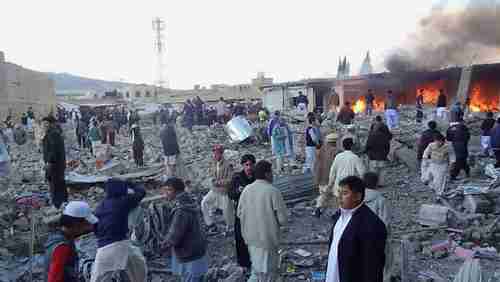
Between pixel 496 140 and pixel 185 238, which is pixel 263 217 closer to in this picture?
pixel 185 238

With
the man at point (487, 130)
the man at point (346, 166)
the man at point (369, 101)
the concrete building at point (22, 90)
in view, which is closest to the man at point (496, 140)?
the man at point (487, 130)

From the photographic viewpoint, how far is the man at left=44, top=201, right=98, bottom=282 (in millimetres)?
2947

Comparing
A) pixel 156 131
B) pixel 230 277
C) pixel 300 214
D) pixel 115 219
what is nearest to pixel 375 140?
pixel 300 214

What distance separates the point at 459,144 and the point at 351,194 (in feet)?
23.7

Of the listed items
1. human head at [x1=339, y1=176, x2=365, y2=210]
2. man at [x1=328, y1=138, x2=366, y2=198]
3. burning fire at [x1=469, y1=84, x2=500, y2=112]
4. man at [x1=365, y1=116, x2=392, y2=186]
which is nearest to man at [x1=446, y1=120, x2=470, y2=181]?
man at [x1=365, y1=116, x2=392, y2=186]

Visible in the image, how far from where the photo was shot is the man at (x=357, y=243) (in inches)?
114

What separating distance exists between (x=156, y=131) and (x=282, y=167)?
15.0m

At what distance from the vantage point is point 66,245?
3.00 m

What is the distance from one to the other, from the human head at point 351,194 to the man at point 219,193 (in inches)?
144

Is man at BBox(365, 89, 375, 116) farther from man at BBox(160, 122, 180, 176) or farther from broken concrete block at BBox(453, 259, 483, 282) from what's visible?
broken concrete block at BBox(453, 259, 483, 282)

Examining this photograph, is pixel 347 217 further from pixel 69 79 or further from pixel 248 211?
pixel 69 79

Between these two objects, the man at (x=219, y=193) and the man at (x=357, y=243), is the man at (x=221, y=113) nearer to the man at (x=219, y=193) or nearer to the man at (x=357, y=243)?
the man at (x=219, y=193)

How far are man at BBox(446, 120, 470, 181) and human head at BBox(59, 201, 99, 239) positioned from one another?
8131 mm

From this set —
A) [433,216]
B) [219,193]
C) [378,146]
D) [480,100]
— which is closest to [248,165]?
[219,193]
